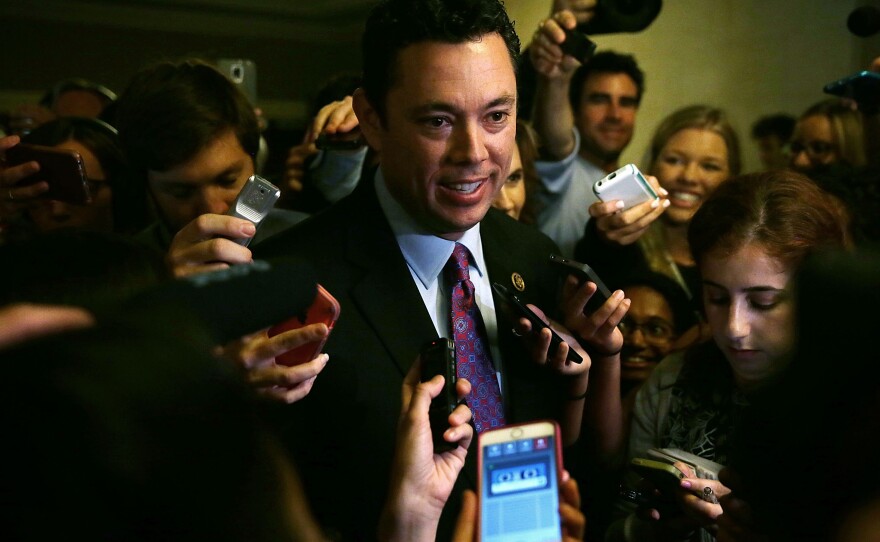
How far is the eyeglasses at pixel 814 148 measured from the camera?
2779 mm

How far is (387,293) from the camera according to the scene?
1.41 metres

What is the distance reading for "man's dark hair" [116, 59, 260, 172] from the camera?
67.7 inches

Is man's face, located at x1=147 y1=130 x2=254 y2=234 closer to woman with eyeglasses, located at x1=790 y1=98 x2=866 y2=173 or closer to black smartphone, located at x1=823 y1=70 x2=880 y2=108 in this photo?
black smartphone, located at x1=823 y1=70 x2=880 y2=108

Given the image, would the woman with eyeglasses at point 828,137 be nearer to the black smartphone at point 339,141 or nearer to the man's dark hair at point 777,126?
the man's dark hair at point 777,126

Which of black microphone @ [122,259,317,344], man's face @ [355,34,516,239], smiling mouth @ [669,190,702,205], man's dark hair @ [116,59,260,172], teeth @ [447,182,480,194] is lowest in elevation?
black microphone @ [122,259,317,344]

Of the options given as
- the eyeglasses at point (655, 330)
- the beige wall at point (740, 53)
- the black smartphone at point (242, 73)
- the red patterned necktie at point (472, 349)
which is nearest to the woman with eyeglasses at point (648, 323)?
the eyeglasses at point (655, 330)

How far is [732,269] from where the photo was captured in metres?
1.47

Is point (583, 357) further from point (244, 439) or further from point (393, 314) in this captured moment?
point (244, 439)

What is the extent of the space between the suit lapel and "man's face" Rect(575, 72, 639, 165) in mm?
1415

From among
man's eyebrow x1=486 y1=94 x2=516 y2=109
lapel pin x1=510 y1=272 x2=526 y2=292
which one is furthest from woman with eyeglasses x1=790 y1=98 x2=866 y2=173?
man's eyebrow x1=486 y1=94 x2=516 y2=109

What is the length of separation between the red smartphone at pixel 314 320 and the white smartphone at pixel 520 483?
0.27 meters

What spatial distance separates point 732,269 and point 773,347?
0.14m

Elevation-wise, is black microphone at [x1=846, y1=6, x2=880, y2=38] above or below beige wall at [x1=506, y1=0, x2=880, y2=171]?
below

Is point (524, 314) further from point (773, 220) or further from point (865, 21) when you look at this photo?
point (865, 21)
